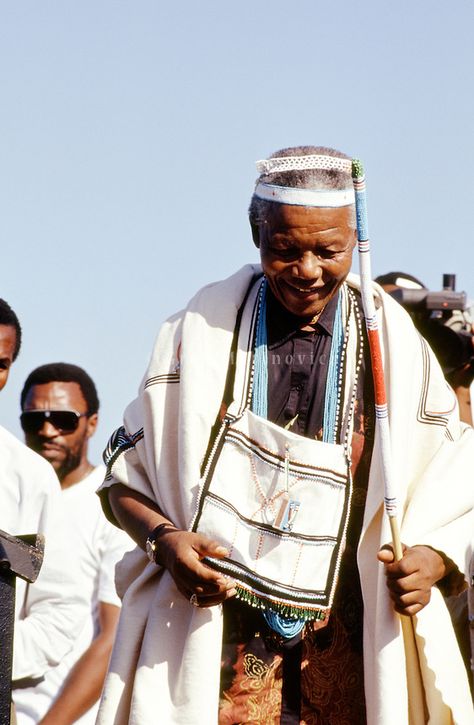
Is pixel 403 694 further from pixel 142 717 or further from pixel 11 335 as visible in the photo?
pixel 11 335

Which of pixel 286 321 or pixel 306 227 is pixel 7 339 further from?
pixel 306 227

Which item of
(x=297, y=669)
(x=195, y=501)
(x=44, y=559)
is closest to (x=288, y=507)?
(x=195, y=501)

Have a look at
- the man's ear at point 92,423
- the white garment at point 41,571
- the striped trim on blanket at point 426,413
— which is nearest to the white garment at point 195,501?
the striped trim on blanket at point 426,413

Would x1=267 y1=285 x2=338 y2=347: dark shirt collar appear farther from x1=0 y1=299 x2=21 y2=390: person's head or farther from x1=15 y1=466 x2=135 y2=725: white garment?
x1=15 y1=466 x2=135 y2=725: white garment

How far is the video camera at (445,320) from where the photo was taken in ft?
19.9

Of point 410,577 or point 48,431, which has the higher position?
point 410,577

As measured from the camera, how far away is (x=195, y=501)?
174 inches

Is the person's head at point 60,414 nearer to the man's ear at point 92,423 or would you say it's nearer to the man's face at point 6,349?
the man's ear at point 92,423

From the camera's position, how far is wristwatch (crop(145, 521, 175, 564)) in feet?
14.3

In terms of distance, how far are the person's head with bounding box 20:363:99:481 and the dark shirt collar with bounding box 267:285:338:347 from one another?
11.9 ft

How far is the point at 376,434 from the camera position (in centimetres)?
434

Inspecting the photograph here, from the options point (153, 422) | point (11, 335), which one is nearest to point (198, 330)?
point (153, 422)

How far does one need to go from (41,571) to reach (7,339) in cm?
99

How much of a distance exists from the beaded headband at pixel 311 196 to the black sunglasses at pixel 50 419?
4.11 meters
